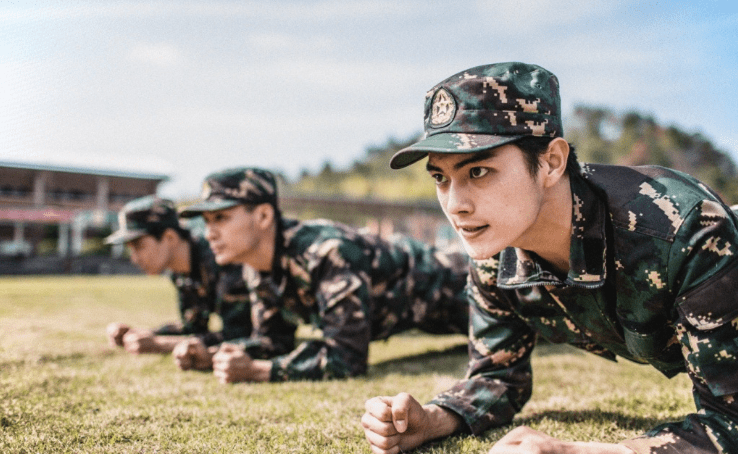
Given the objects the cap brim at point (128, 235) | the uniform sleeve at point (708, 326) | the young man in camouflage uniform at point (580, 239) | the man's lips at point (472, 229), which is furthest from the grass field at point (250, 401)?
the cap brim at point (128, 235)

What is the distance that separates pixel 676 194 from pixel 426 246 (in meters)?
2.93

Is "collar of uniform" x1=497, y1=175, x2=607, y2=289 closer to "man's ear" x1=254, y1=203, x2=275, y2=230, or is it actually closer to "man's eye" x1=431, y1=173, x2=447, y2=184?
"man's eye" x1=431, y1=173, x2=447, y2=184

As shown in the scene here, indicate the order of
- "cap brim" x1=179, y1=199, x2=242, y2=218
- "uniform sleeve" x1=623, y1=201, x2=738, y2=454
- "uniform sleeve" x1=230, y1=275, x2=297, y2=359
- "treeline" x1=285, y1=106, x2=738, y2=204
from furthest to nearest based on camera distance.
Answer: "treeline" x1=285, y1=106, x2=738, y2=204 → "uniform sleeve" x1=230, y1=275, x2=297, y2=359 → "cap brim" x1=179, y1=199, x2=242, y2=218 → "uniform sleeve" x1=623, y1=201, x2=738, y2=454

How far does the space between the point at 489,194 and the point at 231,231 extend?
2.26 meters

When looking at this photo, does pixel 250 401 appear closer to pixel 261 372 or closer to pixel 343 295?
pixel 261 372

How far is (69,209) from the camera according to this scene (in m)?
23.4

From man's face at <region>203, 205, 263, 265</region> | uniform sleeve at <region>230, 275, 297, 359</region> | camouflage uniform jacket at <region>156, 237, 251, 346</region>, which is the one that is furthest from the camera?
camouflage uniform jacket at <region>156, 237, 251, 346</region>

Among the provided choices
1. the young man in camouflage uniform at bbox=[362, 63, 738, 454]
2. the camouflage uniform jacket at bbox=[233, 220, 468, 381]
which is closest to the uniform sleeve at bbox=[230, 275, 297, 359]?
the camouflage uniform jacket at bbox=[233, 220, 468, 381]

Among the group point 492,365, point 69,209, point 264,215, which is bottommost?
point 69,209

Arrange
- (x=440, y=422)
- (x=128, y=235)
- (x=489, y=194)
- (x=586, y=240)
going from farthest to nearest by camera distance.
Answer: (x=128, y=235) < (x=440, y=422) < (x=586, y=240) < (x=489, y=194)

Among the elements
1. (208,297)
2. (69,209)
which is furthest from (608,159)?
(208,297)

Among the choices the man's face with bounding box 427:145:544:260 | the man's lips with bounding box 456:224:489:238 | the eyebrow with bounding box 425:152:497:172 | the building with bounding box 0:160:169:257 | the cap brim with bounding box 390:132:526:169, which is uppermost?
the cap brim with bounding box 390:132:526:169

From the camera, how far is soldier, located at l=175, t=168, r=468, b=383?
11.0 feet

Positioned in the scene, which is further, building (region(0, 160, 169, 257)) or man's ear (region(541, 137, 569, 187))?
building (region(0, 160, 169, 257))
